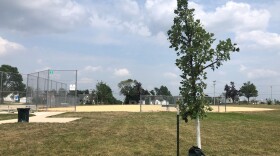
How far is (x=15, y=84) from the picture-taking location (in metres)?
36.1

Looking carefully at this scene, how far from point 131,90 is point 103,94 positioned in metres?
22.0

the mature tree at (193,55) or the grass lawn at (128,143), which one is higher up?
the mature tree at (193,55)

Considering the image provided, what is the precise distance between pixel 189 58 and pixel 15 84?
2991 cm

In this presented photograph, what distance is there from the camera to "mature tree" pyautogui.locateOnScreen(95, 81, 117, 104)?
9250cm

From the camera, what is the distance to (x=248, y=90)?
362ft

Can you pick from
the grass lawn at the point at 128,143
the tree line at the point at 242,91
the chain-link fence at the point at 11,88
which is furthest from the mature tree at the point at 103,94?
the grass lawn at the point at 128,143

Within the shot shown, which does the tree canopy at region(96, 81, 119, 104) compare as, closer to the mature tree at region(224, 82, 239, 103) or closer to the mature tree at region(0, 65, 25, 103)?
the mature tree at region(224, 82, 239, 103)

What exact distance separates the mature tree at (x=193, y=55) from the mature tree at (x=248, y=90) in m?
104

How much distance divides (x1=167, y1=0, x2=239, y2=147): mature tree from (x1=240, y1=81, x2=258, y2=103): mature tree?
103856 millimetres

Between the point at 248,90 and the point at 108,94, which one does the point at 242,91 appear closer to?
the point at 248,90

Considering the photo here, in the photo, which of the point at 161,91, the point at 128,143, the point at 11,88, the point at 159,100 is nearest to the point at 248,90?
the point at 161,91

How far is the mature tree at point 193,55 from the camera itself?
859 cm

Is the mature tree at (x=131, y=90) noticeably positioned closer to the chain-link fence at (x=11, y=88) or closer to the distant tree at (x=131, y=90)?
the distant tree at (x=131, y=90)

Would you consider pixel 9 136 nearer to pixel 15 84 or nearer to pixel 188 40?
pixel 188 40
